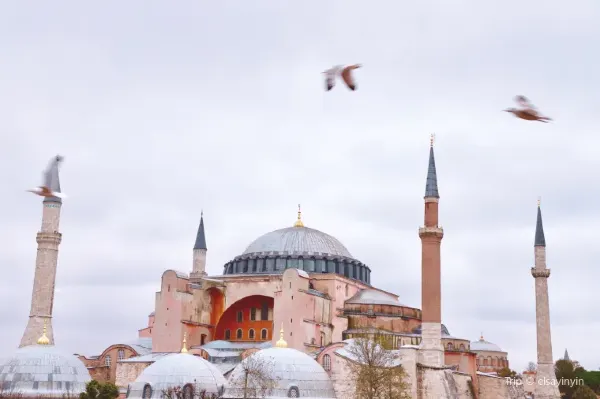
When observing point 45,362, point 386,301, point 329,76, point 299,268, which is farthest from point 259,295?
point 329,76

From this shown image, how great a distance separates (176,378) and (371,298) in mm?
9888

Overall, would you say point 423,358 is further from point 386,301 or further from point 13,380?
point 13,380

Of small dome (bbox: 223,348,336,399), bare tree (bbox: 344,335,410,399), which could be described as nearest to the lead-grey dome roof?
bare tree (bbox: 344,335,410,399)

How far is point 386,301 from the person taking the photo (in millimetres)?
→ 31359

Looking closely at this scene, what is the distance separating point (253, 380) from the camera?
23281mm

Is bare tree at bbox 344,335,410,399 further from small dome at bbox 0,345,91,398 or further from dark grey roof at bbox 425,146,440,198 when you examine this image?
small dome at bbox 0,345,91,398

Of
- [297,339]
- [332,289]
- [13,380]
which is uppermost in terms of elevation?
[332,289]

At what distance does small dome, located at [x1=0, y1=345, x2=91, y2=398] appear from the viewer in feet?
75.0

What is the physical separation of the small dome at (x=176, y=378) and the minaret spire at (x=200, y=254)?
911cm

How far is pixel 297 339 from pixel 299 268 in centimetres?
450

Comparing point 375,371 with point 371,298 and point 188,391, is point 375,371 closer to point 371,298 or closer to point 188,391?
point 188,391

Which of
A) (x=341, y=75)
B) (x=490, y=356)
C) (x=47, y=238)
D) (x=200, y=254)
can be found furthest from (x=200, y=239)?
(x=341, y=75)

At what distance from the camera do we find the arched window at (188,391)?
23.1 meters

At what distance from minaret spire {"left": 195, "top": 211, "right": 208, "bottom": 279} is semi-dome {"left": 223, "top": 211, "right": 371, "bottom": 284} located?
1.10 metres
